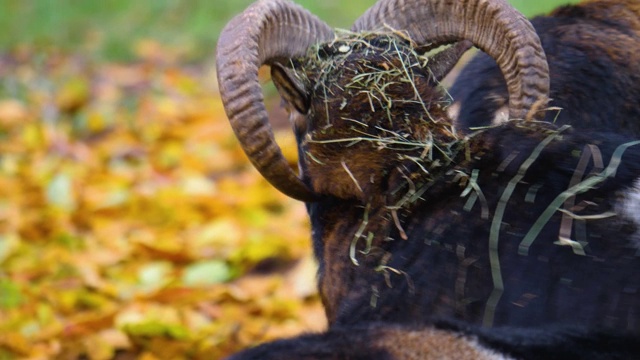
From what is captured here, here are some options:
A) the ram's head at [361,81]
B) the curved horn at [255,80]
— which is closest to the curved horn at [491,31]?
the ram's head at [361,81]

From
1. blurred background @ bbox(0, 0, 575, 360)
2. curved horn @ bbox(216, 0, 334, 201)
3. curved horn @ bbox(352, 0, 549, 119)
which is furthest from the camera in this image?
blurred background @ bbox(0, 0, 575, 360)

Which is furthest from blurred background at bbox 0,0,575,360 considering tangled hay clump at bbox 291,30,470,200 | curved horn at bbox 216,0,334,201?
tangled hay clump at bbox 291,30,470,200

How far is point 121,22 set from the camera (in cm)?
1384

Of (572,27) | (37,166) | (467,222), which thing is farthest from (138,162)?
(467,222)

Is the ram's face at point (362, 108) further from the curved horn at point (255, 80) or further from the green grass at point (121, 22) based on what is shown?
the green grass at point (121, 22)

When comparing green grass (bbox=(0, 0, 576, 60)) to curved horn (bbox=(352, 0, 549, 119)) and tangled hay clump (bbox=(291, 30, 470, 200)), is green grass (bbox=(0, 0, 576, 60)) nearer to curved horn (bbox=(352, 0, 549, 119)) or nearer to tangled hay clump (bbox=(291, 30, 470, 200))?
curved horn (bbox=(352, 0, 549, 119))

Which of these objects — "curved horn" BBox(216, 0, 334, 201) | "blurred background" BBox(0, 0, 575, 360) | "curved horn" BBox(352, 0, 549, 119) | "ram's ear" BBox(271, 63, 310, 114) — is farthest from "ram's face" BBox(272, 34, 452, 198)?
"blurred background" BBox(0, 0, 575, 360)

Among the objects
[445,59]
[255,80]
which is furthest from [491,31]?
[255,80]

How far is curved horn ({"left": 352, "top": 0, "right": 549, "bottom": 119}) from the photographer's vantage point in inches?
155

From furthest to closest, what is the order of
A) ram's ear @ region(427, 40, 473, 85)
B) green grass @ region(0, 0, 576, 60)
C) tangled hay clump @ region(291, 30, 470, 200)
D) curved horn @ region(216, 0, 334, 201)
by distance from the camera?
green grass @ region(0, 0, 576, 60)
ram's ear @ region(427, 40, 473, 85)
curved horn @ region(216, 0, 334, 201)
tangled hay clump @ region(291, 30, 470, 200)

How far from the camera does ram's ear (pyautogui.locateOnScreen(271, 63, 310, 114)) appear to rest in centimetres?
401

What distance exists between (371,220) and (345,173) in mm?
250

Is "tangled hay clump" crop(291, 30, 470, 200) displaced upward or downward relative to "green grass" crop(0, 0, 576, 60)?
downward

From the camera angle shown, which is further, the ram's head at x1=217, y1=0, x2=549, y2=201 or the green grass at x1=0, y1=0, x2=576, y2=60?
the green grass at x1=0, y1=0, x2=576, y2=60
